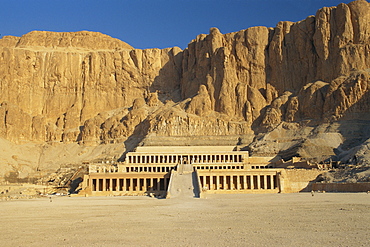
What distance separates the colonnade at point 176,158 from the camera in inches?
4281

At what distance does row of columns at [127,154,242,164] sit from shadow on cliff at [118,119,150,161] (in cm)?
1481

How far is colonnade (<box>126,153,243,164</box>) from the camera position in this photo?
108750 mm

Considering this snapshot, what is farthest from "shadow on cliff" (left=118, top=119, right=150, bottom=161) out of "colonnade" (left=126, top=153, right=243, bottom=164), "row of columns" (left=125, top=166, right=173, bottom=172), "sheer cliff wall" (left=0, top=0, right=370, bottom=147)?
"row of columns" (left=125, top=166, right=173, bottom=172)

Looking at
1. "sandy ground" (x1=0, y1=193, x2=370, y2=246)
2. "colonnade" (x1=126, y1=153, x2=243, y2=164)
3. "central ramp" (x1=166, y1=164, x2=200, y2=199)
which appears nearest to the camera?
"sandy ground" (x1=0, y1=193, x2=370, y2=246)

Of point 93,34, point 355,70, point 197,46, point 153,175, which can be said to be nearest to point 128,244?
point 153,175

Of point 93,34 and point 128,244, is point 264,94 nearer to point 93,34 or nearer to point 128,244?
point 93,34

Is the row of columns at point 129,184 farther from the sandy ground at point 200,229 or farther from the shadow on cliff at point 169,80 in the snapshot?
the shadow on cliff at point 169,80

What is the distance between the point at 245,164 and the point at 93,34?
111 m

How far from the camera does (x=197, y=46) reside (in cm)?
15138

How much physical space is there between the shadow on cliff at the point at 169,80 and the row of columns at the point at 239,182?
79930mm

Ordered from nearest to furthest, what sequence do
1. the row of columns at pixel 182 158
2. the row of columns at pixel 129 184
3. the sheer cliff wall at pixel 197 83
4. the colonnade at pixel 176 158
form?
the row of columns at pixel 129 184 < the row of columns at pixel 182 158 < the colonnade at pixel 176 158 < the sheer cliff wall at pixel 197 83

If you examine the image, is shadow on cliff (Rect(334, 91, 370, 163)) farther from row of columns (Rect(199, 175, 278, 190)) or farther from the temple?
row of columns (Rect(199, 175, 278, 190))

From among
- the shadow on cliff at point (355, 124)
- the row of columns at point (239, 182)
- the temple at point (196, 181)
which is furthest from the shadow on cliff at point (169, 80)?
the row of columns at point (239, 182)

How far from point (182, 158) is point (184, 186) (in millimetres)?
48034
